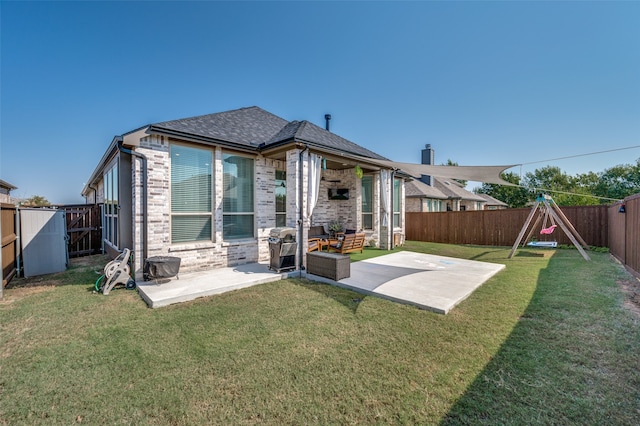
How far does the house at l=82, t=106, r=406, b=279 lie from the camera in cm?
584

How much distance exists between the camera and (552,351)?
3.01 metres

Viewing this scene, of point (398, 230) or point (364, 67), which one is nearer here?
point (364, 67)

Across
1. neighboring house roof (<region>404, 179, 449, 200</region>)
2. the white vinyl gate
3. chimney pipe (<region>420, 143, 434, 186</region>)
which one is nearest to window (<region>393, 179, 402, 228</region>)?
neighboring house roof (<region>404, 179, 449, 200</region>)

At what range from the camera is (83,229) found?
10.6 m

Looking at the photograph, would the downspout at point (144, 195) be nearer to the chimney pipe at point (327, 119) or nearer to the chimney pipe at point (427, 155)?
the chimney pipe at point (327, 119)

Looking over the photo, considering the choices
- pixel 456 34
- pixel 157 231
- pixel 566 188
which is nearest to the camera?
pixel 157 231

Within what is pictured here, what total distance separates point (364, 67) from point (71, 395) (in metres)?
12.2

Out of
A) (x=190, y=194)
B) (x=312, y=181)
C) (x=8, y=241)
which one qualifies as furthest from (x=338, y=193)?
(x=8, y=241)

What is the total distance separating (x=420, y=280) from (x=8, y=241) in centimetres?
986

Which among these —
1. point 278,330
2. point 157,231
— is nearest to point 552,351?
point 278,330

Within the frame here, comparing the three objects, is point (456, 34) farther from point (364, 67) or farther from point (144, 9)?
point (144, 9)

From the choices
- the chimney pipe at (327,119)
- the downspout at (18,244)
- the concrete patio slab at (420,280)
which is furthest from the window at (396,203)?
the downspout at (18,244)

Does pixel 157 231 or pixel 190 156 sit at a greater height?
pixel 190 156

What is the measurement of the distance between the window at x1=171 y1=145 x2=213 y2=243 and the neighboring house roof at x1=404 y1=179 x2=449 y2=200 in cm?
1717
